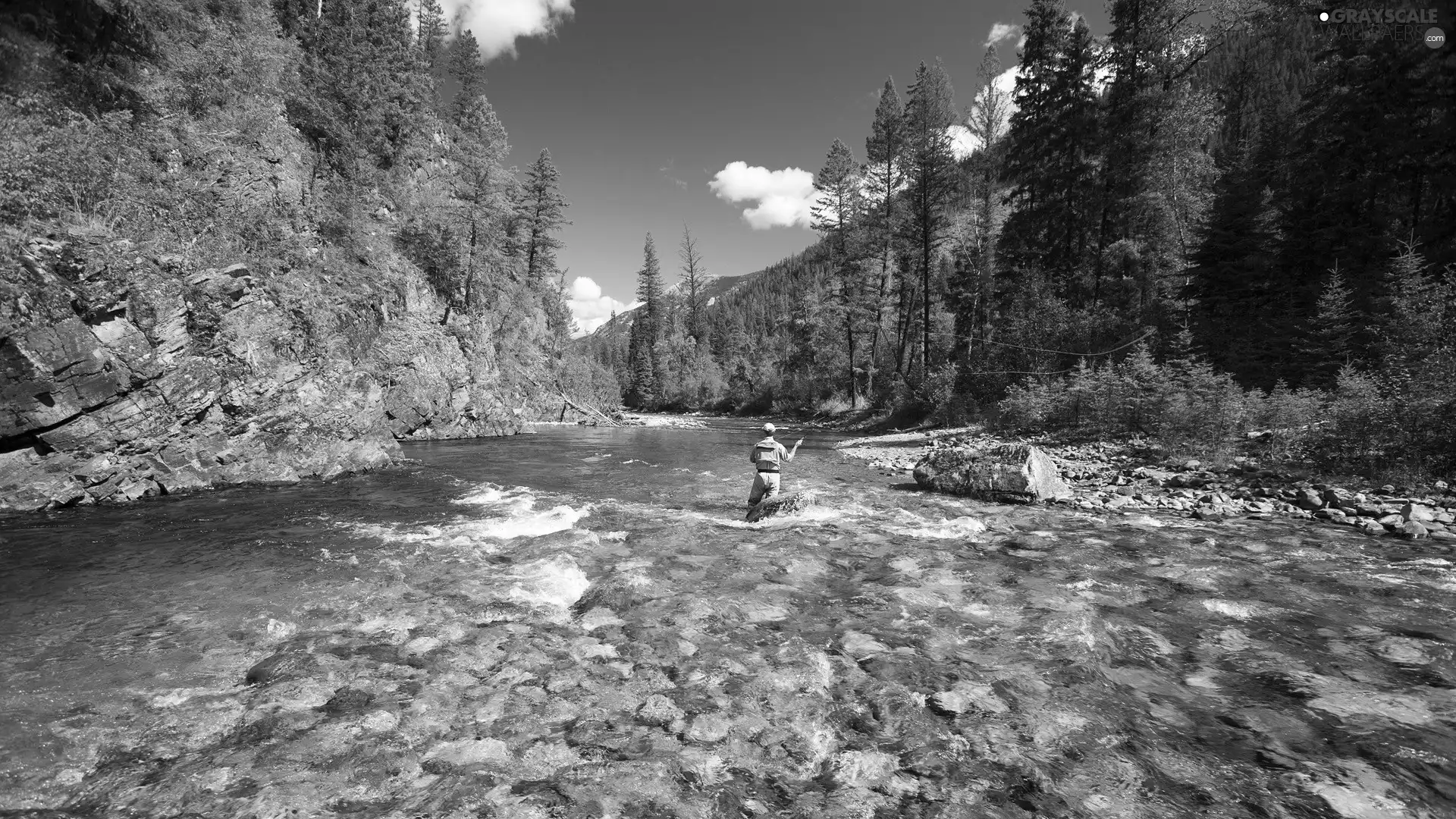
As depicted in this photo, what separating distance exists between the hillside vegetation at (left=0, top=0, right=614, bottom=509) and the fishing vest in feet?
35.1

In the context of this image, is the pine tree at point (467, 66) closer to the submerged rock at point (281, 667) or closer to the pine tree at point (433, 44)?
the pine tree at point (433, 44)

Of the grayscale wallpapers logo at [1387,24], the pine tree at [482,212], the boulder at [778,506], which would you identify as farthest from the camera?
the pine tree at [482,212]

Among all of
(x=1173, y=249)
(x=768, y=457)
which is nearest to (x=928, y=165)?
(x=1173, y=249)

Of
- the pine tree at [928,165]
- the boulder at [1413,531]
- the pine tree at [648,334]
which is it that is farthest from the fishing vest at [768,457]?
the pine tree at [648,334]

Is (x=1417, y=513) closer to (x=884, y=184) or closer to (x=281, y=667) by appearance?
(x=281, y=667)

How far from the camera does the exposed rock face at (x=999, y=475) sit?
1084 cm

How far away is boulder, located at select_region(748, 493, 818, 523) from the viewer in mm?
9820

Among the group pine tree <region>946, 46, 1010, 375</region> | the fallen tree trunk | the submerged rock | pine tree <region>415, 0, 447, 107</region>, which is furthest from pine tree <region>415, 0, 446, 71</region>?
the submerged rock

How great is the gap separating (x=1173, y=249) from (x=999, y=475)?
2061 centimetres

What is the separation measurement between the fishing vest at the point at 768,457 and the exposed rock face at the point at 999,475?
13.7ft

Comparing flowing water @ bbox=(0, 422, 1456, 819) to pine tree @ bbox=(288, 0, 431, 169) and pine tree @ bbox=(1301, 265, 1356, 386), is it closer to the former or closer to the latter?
pine tree @ bbox=(1301, 265, 1356, 386)

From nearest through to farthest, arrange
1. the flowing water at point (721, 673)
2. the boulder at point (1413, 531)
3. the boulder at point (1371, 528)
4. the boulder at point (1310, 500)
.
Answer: the flowing water at point (721, 673)
the boulder at point (1413, 531)
the boulder at point (1371, 528)
the boulder at point (1310, 500)

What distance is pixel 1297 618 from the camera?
17.9ft

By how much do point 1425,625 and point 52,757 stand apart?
11009 mm
